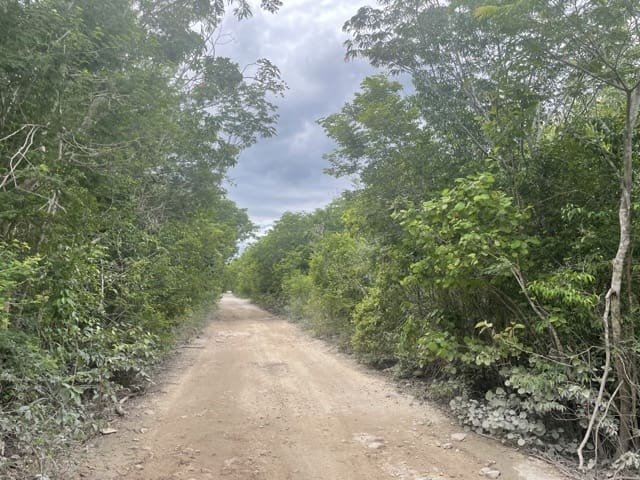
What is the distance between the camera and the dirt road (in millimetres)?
3912

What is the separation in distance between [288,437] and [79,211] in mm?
3443

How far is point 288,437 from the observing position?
Answer: 15.7 feet

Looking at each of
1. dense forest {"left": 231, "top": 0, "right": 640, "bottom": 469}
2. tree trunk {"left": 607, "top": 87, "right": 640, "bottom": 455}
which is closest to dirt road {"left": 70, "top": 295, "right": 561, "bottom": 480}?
dense forest {"left": 231, "top": 0, "right": 640, "bottom": 469}

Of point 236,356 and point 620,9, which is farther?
point 236,356

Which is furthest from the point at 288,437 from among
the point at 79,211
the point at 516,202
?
Result: the point at 516,202

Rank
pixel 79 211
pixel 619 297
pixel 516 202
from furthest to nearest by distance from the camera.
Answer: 1. pixel 516 202
2. pixel 79 211
3. pixel 619 297

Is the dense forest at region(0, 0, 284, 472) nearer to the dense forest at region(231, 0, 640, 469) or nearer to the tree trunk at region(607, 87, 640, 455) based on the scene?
the dense forest at region(231, 0, 640, 469)

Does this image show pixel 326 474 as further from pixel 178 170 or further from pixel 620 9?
pixel 178 170

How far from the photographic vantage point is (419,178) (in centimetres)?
664

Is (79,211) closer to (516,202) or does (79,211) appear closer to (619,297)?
(516,202)

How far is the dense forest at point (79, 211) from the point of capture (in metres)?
3.58

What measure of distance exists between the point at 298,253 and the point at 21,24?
19053 millimetres

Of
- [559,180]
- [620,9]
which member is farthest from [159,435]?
[620,9]

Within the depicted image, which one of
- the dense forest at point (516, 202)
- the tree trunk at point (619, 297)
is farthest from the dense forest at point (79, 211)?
the tree trunk at point (619, 297)
